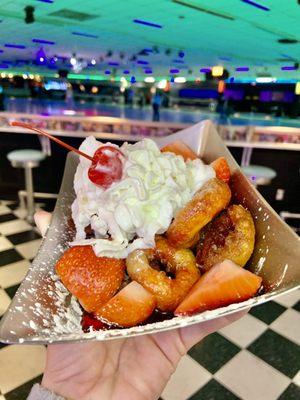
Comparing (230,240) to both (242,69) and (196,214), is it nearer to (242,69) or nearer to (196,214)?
(196,214)

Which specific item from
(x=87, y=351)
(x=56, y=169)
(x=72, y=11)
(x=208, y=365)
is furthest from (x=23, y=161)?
(x=72, y=11)

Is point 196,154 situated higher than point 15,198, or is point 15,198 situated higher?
point 196,154

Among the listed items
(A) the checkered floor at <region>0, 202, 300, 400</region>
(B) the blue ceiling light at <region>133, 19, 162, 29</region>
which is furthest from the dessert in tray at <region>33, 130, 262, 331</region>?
(B) the blue ceiling light at <region>133, 19, 162, 29</region>

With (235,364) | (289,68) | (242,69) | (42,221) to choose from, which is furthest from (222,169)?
(242,69)

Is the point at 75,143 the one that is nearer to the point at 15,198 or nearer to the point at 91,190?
the point at 15,198

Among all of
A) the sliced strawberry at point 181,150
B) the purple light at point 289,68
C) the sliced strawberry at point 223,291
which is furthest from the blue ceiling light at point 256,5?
the purple light at point 289,68
